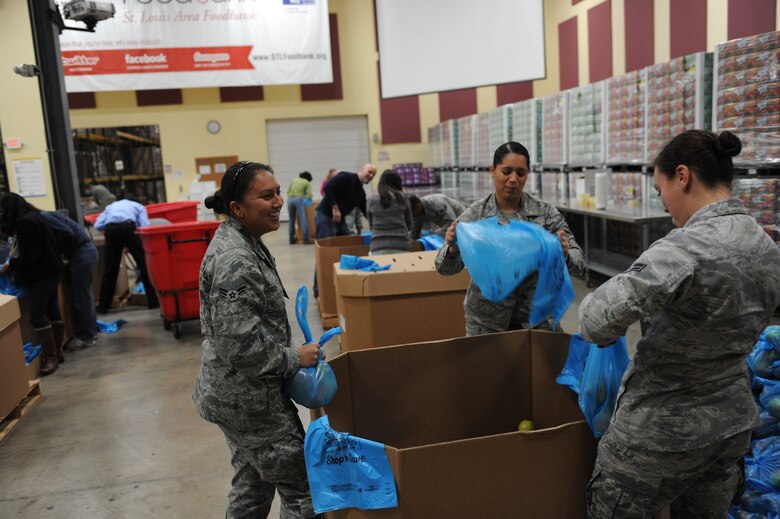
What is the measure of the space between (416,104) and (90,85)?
703 cm

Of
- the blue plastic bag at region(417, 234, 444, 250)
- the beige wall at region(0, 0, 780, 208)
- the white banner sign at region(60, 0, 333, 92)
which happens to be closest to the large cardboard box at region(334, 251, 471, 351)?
the blue plastic bag at region(417, 234, 444, 250)

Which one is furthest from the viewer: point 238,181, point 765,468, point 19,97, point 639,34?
point 19,97

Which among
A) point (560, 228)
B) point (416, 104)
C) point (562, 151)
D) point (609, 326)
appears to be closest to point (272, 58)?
point (416, 104)

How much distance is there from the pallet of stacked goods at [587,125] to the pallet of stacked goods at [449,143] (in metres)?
4.30

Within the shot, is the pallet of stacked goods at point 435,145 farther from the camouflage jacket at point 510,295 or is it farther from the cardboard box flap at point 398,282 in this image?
the camouflage jacket at point 510,295

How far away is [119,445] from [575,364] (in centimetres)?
286

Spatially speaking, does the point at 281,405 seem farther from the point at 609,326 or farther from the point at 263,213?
the point at 609,326

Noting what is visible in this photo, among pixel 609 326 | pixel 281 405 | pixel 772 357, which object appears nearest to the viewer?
pixel 609 326

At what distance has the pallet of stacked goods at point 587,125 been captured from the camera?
22.0 ft

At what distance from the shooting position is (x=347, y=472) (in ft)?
4.37

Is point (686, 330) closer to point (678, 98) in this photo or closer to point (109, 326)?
point (678, 98)

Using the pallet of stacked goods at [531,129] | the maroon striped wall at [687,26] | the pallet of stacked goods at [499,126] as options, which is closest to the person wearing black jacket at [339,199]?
the pallet of stacked goods at [531,129]

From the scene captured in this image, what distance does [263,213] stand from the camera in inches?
68.2

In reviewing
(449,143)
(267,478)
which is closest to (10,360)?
(267,478)
